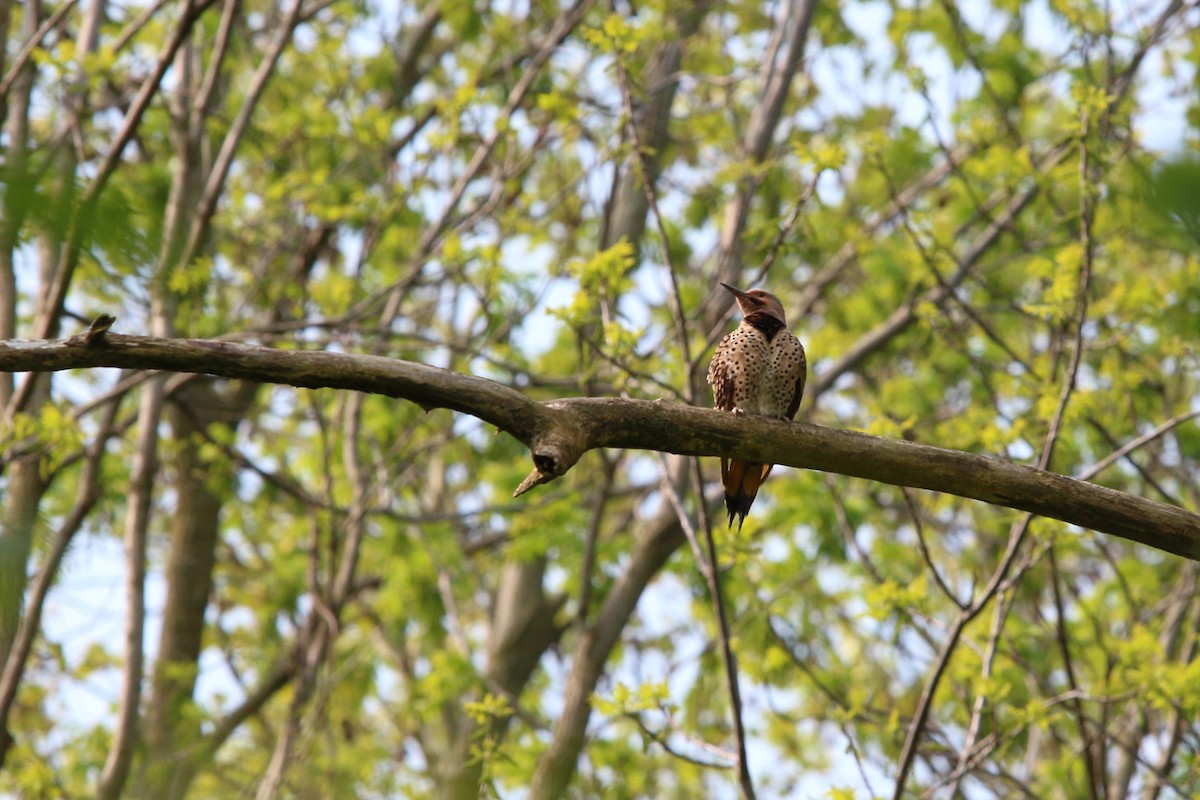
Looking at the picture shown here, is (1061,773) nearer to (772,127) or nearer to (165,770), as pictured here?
(772,127)

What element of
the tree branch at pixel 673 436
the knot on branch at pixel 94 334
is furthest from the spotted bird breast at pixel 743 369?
the knot on branch at pixel 94 334

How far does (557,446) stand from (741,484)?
279 centimetres

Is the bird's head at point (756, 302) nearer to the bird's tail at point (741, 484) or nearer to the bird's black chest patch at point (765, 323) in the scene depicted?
the bird's black chest patch at point (765, 323)

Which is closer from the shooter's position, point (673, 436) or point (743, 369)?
point (673, 436)

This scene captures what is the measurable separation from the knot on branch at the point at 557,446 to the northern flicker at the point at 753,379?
2399mm

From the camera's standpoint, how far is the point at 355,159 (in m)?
10.4

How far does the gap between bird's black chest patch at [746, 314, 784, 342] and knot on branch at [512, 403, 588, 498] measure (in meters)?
2.73

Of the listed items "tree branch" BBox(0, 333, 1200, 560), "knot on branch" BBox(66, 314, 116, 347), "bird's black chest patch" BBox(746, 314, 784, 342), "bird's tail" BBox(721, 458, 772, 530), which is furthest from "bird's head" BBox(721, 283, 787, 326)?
"knot on branch" BBox(66, 314, 116, 347)

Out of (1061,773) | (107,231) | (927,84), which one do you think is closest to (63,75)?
(927,84)

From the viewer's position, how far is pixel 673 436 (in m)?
4.21

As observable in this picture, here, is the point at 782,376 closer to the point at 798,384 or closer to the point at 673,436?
the point at 798,384

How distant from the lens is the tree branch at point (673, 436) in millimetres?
3598

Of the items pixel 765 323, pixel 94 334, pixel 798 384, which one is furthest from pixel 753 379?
pixel 94 334

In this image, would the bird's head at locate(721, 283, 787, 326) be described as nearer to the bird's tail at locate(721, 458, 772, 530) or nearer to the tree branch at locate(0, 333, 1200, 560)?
the bird's tail at locate(721, 458, 772, 530)
